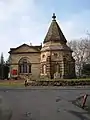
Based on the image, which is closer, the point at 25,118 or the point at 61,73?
the point at 25,118

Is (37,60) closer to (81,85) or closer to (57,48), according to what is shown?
(57,48)

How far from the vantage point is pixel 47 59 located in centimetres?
7319

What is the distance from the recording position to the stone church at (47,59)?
2864 inches

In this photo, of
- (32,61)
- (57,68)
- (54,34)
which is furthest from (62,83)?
(32,61)

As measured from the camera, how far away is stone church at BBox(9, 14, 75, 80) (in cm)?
7275

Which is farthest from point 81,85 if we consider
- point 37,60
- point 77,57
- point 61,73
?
point 77,57

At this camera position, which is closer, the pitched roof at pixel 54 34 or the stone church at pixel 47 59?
the stone church at pixel 47 59

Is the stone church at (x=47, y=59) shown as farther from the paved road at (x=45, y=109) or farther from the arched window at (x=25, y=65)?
the paved road at (x=45, y=109)

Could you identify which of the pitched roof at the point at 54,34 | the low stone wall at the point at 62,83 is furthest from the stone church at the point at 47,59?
the low stone wall at the point at 62,83

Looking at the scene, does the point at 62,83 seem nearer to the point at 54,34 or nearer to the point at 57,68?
the point at 57,68

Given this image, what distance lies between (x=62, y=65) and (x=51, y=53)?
4137mm

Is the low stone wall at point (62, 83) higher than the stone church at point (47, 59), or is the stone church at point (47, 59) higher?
the stone church at point (47, 59)

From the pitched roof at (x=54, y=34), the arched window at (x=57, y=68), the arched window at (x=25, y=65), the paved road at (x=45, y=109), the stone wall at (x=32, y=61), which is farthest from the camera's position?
the arched window at (x=25, y=65)

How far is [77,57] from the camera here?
9212cm
